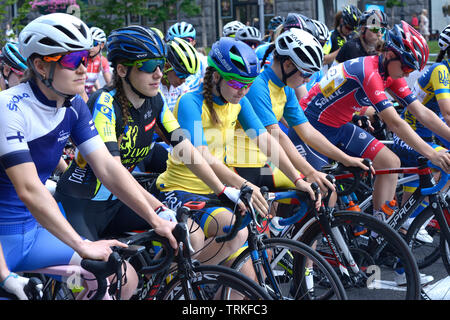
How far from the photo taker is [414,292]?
4.30m

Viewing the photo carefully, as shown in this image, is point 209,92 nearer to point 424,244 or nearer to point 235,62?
point 235,62

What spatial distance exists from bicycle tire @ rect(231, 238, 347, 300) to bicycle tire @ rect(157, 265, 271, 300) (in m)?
0.65

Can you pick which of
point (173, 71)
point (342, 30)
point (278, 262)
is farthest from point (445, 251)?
point (342, 30)

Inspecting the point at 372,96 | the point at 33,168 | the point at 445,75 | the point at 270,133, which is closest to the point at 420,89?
the point at 445,75

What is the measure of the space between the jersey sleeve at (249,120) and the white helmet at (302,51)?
0.62 metres

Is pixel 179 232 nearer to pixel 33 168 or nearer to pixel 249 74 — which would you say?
pixel 33 168

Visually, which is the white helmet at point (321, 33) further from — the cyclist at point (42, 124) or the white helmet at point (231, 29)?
the cyclist at point (42, 124)

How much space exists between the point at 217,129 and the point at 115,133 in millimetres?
928

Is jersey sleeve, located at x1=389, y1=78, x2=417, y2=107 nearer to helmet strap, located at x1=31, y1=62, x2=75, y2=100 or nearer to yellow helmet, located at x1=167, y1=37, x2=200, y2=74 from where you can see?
yellow helmet, located at x1=167, y1=37, x2=200, y2=74

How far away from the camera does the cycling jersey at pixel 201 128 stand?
431cm

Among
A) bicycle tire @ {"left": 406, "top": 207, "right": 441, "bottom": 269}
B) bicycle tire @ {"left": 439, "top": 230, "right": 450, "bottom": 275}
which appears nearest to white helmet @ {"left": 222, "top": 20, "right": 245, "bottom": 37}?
bicycle tire @ {"left": 406, "top": 207, "right": 441, "bottom": 269}

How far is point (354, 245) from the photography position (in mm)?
4738

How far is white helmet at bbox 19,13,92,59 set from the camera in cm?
312
